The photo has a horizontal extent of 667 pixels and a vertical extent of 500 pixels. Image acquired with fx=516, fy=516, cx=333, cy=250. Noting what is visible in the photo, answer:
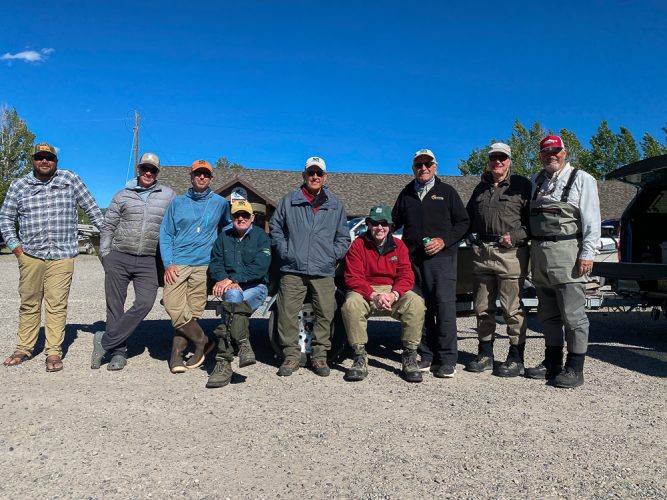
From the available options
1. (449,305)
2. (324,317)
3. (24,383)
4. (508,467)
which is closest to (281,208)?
(324,317)

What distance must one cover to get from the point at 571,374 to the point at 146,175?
→ 14.8 ft

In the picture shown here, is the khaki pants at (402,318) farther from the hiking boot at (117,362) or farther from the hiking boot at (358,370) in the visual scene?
the hiking boot at (117,362)

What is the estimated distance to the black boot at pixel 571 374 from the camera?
462 centimetres

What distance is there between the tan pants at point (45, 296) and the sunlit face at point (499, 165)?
4345 millimetres

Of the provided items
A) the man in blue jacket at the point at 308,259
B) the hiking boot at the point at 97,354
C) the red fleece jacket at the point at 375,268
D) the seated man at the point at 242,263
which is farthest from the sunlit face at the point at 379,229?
the hiking boot at the point at 97,354

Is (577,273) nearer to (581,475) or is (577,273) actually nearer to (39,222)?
(581,475)

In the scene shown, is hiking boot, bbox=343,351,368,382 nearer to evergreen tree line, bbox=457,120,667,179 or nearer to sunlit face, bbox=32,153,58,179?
sunlit face, bbox=32,153,58,179

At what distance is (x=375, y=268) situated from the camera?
5113 mm

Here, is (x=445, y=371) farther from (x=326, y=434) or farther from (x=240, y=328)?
(x=240, y=328)

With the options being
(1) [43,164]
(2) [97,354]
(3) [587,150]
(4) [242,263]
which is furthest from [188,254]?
(3) [587,150]

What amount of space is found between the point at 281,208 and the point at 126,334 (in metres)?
2.01

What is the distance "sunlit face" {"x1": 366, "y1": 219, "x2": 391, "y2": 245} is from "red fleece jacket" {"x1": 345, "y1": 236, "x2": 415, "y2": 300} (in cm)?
12

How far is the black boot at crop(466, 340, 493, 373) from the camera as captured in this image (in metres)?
5.14

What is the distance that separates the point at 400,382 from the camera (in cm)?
480
